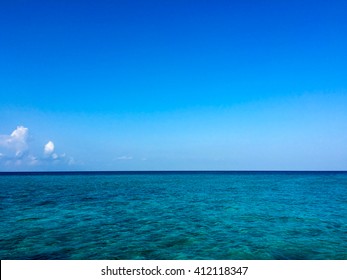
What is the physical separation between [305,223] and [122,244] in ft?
47.2

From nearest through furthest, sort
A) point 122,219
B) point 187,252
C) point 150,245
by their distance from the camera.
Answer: point 187,252, point 150,245, point 122,219

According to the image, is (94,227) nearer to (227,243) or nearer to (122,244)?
(122,244)

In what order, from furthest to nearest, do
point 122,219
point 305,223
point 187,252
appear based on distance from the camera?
point 122,219, point 305,223, point 187,252

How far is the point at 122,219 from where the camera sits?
22.6 m

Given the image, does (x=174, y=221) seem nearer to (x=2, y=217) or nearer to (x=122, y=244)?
(x=122, y=244)

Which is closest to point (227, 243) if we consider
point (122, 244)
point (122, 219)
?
point (122, 244)
